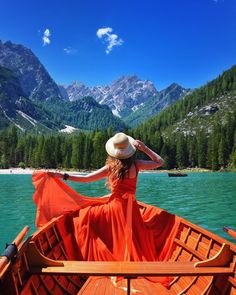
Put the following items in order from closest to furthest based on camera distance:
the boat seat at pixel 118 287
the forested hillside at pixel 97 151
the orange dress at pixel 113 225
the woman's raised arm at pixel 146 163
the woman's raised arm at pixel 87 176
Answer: the boat seat at pixel 118 287, the orange dress at pixel 113 225, the woman's raised arm at pixel 87 176, the woman's raised arm at pixel 146 163, the forested hillside at pixel 97 151

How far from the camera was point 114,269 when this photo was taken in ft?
20.4

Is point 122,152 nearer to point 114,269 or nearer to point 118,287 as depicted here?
point 118,287

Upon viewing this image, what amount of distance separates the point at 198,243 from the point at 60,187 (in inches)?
137

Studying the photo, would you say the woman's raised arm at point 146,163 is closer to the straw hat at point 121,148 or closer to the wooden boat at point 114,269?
the straw hat at point 121,148

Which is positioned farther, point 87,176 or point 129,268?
point 87,176

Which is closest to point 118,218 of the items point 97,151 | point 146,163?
point 146,163

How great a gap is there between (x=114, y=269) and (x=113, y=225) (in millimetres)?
2566

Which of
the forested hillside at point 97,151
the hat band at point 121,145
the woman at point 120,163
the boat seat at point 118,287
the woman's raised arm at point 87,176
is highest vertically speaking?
the forested hillside at point 97,151

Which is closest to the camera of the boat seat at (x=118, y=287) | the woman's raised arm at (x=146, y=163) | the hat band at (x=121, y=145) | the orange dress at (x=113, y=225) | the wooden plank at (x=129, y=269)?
the wooden plank at (x=129, y=269)

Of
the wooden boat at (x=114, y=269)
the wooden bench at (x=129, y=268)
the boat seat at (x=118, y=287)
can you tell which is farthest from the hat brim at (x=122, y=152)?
the wooden bench at (x=129, y=268)

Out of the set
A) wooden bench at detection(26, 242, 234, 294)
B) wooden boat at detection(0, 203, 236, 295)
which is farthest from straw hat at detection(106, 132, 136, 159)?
wooden bench at detection(26, 242, 234, 294)

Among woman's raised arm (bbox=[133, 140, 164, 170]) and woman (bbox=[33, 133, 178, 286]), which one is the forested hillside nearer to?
woman (bbox=[33, 133, 178, 286])

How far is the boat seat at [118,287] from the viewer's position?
311 inches

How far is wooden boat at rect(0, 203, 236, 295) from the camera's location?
6.16m
